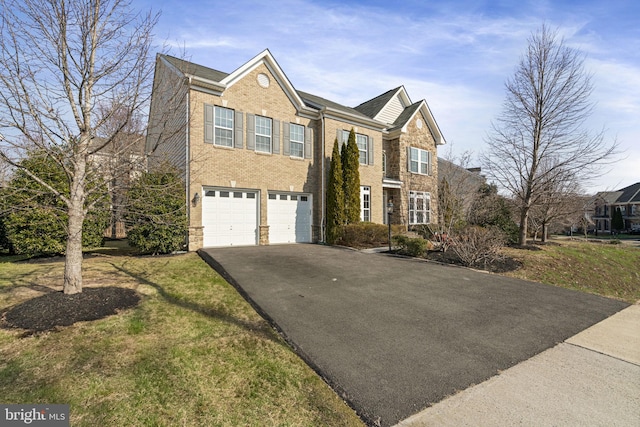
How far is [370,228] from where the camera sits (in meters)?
13.3

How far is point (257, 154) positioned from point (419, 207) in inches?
484

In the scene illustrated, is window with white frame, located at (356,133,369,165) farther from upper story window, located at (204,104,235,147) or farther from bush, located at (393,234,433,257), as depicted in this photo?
upper story window, located at (204,104,235,147)

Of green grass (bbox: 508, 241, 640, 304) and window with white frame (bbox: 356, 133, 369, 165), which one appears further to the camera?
window with white frame (bbox: 356, 133, 369, 165)

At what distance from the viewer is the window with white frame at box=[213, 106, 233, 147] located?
11.9 m

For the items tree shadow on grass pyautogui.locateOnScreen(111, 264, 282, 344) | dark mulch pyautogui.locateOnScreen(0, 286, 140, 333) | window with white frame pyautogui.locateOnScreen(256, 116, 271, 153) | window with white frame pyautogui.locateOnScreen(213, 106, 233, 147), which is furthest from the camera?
window with white frame pyautogui.locateOnScreen(256, 116, 271, 153)

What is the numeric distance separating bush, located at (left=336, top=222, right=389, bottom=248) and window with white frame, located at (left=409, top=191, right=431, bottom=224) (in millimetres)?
6692

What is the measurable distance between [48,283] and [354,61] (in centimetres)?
1099

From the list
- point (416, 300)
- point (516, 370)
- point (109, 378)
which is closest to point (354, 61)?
point (416, 300)

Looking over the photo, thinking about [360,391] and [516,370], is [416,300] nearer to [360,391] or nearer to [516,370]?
[516,370]

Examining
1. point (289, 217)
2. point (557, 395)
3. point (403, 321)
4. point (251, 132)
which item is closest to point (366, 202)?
Result: point (289, 217)

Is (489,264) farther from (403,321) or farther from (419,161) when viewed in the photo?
(419,161)

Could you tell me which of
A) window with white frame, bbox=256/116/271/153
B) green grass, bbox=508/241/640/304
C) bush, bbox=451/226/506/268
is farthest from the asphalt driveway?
window with white frame, bbox=256/116/271/153

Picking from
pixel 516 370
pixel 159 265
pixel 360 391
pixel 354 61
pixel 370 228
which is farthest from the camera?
pixel 370 228

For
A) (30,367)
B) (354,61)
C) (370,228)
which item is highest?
(354,61)
